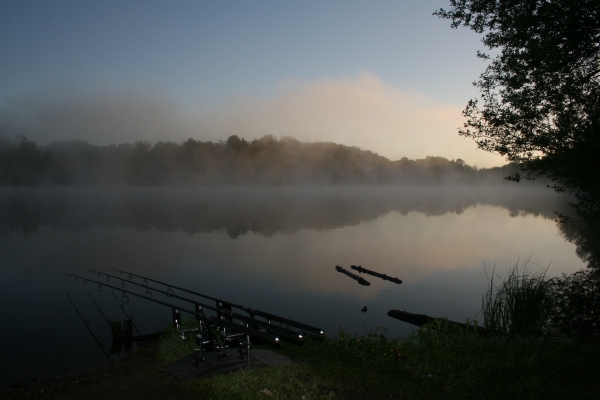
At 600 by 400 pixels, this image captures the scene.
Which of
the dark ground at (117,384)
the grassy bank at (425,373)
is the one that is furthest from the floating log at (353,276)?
the grassy bank at (425,373)

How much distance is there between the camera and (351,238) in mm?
32812

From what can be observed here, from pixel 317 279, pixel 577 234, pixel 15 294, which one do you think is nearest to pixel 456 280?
pixel 317 279

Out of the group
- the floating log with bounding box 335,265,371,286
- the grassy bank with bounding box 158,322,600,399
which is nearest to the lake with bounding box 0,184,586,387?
the floating log with bounding box 335,265,371,286

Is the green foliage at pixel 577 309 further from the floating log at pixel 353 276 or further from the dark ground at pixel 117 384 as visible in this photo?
the dark ground at pixel 117 384

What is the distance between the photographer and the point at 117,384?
24.2 feet

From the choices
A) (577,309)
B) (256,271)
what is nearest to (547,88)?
(577,309)

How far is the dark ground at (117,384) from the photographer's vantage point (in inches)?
253

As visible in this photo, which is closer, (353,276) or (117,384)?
(117,384)

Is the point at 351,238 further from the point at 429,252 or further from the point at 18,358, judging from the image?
the point at 18,358

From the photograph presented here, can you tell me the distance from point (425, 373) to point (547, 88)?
335 inches

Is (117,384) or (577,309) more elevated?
(577,309)

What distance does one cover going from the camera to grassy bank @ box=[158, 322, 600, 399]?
5.59 metres

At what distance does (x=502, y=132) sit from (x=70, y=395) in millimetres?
11952

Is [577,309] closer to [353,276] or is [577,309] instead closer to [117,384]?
[353,276]
